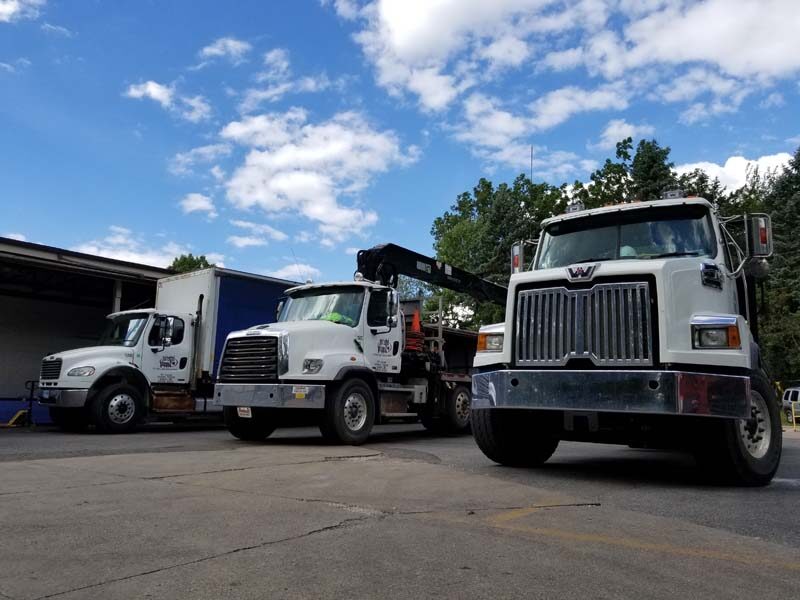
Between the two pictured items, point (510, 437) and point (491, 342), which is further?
point (510, 437)

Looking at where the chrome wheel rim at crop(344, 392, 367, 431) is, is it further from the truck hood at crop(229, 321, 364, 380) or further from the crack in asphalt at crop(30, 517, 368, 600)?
the crack in asphalt at crop(30, 517, 368, 600)

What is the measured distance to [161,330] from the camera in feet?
48.1

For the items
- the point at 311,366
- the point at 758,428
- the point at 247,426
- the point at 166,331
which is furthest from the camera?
the point at 166,331

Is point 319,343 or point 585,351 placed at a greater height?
point 319,343

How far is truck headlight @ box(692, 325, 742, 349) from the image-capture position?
6.22m

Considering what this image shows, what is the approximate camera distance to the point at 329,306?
1184 cm

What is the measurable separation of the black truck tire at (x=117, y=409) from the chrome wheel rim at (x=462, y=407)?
6.67m

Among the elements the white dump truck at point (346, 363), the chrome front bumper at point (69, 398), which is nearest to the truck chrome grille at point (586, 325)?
the white dump truck at point (346, 363)

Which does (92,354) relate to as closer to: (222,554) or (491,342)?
(491,342)

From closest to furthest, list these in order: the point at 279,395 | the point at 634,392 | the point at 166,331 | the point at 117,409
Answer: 1. the point at 634,392
2. the point at 279,395
3. the point at 117,409
4. the point at 166,331

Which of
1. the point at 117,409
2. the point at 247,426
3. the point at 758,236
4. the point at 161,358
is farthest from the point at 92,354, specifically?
the point at 758,236

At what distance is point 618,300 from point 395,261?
6791 millimetres

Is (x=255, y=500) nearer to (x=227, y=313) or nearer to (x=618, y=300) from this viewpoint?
(x=618, y=300)

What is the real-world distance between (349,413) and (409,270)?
3456mm
